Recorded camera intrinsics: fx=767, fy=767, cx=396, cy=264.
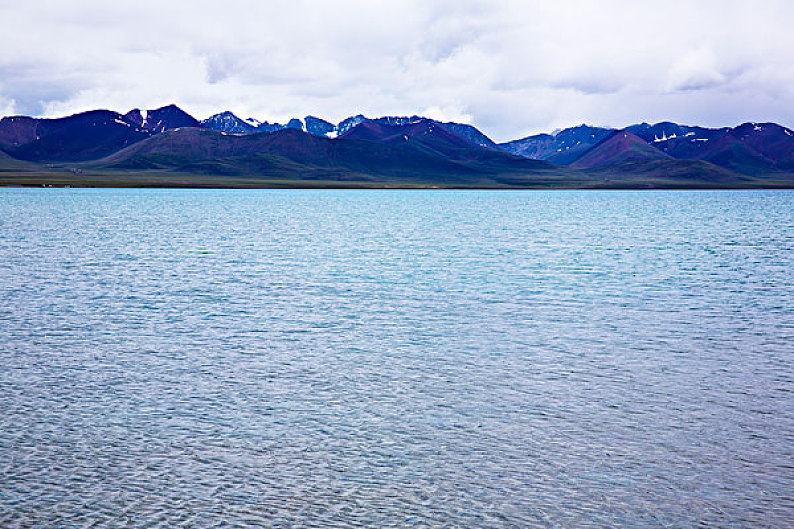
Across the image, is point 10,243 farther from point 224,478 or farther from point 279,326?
point 224,478

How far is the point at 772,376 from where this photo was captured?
24.6m

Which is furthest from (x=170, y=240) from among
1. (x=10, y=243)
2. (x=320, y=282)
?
(x=320, y=282)

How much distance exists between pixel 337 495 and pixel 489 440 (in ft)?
15.6

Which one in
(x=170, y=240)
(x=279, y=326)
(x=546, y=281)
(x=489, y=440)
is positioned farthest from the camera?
(x=170, y=240)

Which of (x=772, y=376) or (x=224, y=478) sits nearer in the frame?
(x=224, y=478)

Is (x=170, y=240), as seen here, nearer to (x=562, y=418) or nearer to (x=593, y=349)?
(x=593, y=349)

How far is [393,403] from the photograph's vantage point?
70.9 feet

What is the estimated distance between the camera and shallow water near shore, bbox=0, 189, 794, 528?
15.1 metres

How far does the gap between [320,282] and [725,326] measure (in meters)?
23.9

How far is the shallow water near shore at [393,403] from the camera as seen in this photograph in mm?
15094

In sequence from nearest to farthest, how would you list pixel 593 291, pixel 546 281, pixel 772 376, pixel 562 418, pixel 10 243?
pixel 562 418 < pixel 772 376 < pixel 593 291 < pixel 546 281 < pixel 10 243

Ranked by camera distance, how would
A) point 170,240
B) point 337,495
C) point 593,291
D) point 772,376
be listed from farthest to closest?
point 170,240, point 593,291, point 772,376, point 337,495

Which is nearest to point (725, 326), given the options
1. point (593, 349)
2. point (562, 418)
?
point (593, 349)

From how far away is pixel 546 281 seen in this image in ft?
162
